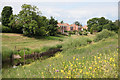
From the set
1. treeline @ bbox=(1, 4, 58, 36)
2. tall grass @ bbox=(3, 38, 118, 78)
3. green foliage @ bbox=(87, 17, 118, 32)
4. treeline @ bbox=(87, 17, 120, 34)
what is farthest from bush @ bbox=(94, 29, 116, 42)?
tall grass @ bbox=(3, 38, 118, 78)

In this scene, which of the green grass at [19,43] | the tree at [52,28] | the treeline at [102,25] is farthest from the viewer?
the tree at [52,28]

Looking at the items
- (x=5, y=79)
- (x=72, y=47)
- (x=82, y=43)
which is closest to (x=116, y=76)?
(x=5, y=79)

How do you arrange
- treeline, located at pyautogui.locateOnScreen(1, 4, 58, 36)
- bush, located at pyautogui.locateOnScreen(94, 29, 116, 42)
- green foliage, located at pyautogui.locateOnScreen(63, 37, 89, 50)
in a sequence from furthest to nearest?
treeline, located at pyautogui.locateOnScreen(1, 4, 58, 36) < bush, located at pyautogui.locateOnScreen(94, 29, 116, 42) < green foliage, located at pyautogui.locateOnScreen(63, 37, 89, 50)

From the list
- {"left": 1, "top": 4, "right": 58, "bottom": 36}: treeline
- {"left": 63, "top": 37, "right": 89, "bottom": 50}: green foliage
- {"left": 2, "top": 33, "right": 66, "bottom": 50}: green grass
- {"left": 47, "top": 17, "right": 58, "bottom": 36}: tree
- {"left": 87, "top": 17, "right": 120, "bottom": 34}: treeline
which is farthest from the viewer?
{"left": 47, "top": 17, "right": 58, "bottom": 36}: tree

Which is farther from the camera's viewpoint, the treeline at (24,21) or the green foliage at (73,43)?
the treeline at (24,21)

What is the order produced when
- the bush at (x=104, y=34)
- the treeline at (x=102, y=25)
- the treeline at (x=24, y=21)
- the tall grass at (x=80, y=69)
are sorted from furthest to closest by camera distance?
1. the treeline at (x=102, y=25)
2. the treeline at (x=24, y=21)
3. the bush at (x=104, y=34)
4. the tall grass at (x=80, y=69)

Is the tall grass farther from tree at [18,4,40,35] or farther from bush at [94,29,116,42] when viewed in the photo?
tree at [18,4,40,35]

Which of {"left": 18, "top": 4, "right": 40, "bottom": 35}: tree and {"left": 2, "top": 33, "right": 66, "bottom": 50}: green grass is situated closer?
{"left": 2, "top": 33, "right": 66, "bottom": 50}: green grass

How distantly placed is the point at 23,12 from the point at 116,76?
88.3ft

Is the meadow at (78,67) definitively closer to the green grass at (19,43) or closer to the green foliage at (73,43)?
the green foliage at (73,43)

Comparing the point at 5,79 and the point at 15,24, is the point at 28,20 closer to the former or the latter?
the point at 15,24

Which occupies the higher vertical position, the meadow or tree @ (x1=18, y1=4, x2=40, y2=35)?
tree @ (x1=18, y1=4, x2=40, y2=35)

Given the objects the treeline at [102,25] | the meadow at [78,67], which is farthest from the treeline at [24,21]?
the meadow at [78,67]

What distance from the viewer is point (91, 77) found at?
101 inches
